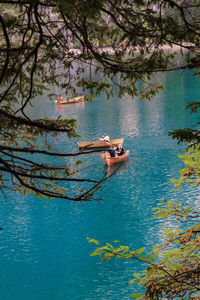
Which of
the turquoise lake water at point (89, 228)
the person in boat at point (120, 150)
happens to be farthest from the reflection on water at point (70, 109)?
the person in boat at point (120, 150)

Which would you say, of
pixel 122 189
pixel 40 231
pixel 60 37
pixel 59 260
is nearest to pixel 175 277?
pixel 60 37

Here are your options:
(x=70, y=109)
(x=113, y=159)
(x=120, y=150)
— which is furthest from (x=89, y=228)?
(x=70, y=109)

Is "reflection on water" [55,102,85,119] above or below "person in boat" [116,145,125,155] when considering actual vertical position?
above

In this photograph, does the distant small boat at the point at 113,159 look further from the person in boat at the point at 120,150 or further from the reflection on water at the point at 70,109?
the reflection on water at the point at 70,109

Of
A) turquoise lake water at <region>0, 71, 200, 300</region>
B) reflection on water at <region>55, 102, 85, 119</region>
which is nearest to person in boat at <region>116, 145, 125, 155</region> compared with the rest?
turquoise lake water at <region>0, 71, 200, 300</region>

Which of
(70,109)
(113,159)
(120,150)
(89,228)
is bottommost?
(89,228)

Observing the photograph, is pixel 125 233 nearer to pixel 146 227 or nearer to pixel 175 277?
pixel 146 227

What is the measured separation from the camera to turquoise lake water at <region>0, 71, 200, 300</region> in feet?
51.6

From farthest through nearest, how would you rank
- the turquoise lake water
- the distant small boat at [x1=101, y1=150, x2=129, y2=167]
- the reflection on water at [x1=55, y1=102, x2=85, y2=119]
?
the reflection on water at [x1=55, y1=102, x2=85, y2=119] → the distant small boat at [x1=101, y1=150, x2=129, y2=167] → the turquoise lake water

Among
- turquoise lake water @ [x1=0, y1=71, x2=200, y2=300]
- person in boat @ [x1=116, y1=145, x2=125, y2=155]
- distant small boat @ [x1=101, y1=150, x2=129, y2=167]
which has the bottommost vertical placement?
turquoise lake water @ [x1=0, y1=71, x2=200, y2=300]

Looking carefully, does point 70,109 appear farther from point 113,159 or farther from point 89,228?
point 89,228

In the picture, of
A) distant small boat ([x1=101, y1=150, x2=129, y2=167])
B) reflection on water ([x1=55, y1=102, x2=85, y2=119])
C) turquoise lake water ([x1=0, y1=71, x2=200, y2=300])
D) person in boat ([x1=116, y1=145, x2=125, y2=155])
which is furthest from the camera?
reflection on water ([x1=55, y1=102, x2=85, y2=119])

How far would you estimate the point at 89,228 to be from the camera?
19.6 metres

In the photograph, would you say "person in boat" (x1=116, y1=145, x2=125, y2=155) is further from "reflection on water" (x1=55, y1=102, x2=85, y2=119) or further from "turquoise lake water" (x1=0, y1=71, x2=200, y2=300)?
"reflection on water" (x1=55, y1=102, x2=85, y2=119)
